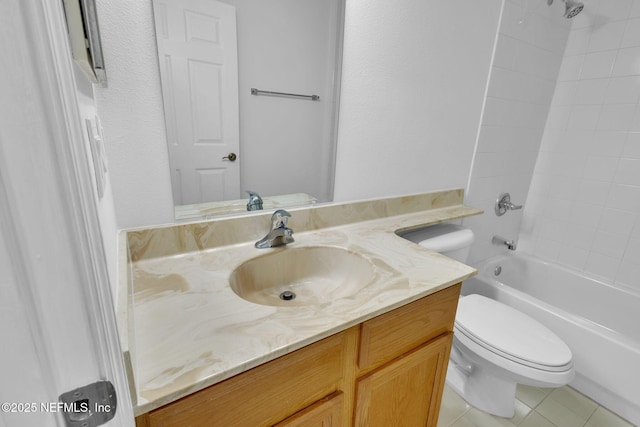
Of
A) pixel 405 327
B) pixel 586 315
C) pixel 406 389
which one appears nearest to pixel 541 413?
pixel 586 315

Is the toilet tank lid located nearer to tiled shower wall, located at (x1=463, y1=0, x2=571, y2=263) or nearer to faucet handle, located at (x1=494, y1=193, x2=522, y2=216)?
tiled shower wall, located at (x1=463, y1=0, x2=571, y2=263)

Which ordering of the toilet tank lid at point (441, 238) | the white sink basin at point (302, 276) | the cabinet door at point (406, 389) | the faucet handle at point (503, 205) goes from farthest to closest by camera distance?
the faucet handle at point (503, 205) → the toilet tank lid at point (441, 238) → the white sink basin at point (302, 276) → the cabinet door at point (406, 389)

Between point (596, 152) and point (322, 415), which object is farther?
point (596, 152)

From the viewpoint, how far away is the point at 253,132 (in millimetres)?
946

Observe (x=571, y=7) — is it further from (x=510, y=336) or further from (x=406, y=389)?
(x=406, y=389)

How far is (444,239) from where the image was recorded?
130 centimetres

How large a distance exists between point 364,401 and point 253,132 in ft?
2.67

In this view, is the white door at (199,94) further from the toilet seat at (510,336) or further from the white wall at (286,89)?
the toilet seat at (510,336)

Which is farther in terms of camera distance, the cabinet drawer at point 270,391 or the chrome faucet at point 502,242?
the chrome faucet at point 502,242

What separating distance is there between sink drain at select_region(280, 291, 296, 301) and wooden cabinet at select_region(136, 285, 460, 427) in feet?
0.89

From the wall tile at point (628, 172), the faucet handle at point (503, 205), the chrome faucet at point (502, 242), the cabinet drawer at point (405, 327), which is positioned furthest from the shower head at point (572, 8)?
the cabinet drawer at point (405, 327)

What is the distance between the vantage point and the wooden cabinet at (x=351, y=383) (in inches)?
20.5

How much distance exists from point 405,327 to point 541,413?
1116 mm

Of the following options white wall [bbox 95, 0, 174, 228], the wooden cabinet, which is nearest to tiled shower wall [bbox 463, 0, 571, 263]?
the wooden cabinet
